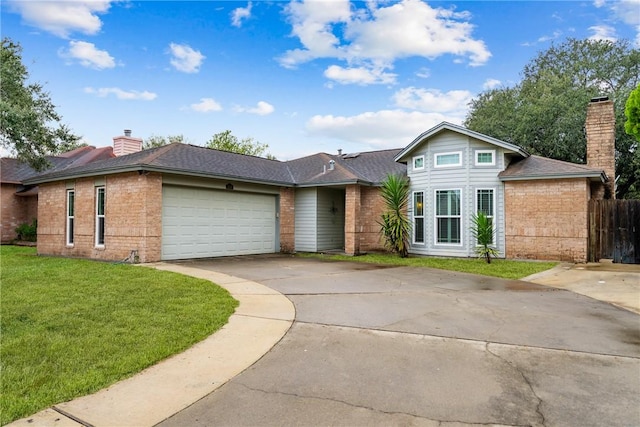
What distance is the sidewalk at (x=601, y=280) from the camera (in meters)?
7.23

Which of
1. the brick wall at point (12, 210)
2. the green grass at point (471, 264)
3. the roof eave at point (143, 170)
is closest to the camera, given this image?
the green grass at point (471, 264)

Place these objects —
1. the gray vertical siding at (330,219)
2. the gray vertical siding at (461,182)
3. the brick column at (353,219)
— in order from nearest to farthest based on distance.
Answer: the gray vertical siding at (461,182) < the brick column at (353,219) < the gray vertical siding at (330,219)

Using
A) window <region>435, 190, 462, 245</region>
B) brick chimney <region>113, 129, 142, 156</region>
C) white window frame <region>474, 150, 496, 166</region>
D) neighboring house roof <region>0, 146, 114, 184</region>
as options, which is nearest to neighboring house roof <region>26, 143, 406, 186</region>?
window <region>435, 190, 462, 245</region>

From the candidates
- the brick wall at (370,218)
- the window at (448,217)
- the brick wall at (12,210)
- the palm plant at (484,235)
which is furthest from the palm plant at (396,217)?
the brick wall at (12,210)

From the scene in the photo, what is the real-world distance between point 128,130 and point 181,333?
16.7 metres

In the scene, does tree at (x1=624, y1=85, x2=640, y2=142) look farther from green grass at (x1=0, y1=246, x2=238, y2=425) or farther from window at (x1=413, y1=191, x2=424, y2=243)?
green grass at (x1=0, y1=246, x2=238, y2=425)

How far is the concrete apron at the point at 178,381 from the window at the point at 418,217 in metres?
10.0

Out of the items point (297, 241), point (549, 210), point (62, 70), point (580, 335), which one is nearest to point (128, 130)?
point (62, 70)

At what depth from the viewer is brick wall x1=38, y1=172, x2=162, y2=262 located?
11.7 m

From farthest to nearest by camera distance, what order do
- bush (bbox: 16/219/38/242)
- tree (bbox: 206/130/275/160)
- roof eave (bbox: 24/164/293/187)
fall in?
tree (bbox: 206/130/275/160) < bush (bbox: 16/219/38/242) < roof eave (bbox: 24/164/293/187)

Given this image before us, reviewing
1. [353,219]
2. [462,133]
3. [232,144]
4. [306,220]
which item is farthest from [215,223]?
[232,144]

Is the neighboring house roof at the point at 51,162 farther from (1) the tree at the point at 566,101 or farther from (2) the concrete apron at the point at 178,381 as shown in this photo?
(1) the tree at the point at 566,101

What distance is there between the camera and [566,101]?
23.1 meters

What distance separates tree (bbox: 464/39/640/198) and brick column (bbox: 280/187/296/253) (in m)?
16.4
